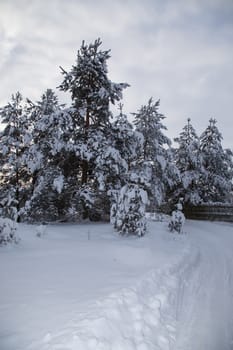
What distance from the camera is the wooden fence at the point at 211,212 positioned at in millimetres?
16438

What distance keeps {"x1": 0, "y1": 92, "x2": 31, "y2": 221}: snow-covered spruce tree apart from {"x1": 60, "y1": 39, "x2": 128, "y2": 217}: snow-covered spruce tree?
3.52m

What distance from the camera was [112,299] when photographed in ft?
11.5

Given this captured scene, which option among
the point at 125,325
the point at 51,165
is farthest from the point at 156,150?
the point at 125,325

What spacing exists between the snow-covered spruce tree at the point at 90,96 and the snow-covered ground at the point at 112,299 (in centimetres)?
567

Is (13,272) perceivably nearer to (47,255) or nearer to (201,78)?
(47,255)

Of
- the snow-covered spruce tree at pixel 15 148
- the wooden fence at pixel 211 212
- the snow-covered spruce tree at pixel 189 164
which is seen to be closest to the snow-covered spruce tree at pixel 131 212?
the snow-covered spruce tree at pixel 15 148

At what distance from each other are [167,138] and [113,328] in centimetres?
1427

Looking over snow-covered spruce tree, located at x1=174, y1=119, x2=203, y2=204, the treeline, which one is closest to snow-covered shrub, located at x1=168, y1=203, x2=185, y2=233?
the treeline

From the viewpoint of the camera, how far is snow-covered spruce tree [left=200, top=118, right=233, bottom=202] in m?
19.8

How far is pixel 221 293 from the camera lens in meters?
4.47

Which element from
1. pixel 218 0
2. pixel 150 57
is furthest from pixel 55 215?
pixel 218 0

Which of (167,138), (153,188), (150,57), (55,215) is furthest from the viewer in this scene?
(167,138)

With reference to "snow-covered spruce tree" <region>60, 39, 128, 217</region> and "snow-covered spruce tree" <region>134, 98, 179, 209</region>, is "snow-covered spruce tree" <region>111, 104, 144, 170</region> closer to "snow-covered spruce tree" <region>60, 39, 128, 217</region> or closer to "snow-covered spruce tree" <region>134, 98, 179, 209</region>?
"snow-covered spruce tree" <region>60, 39, 128, 217</region>

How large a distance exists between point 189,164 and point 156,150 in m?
Result: 5.49
